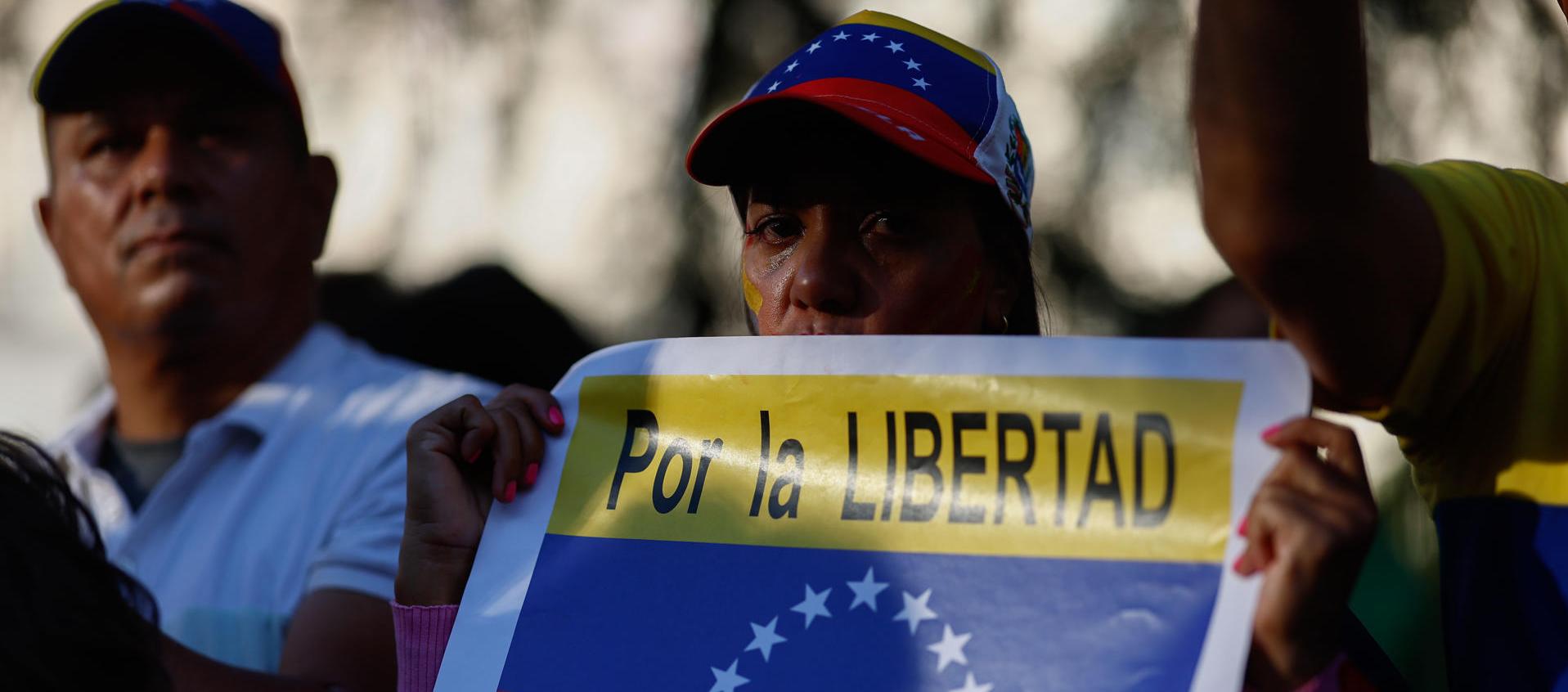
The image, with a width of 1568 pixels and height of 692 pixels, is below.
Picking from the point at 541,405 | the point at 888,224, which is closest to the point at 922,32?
the point at 888,224

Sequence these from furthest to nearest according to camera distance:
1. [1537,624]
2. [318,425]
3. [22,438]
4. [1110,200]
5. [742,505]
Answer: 1. [1110,200]
2. [318,425]
3. [22,438]
4. [742,505]
5. [1537,624]

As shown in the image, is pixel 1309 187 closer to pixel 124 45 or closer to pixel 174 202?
pixel 174 202

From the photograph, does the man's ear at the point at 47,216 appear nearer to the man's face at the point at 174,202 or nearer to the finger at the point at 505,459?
the man's face at the point at 174,202

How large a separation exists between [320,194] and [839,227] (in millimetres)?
1634

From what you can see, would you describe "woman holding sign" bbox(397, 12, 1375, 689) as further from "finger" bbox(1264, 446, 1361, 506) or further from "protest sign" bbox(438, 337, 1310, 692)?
"finger" bbox(1264, 446, 1361, 506)

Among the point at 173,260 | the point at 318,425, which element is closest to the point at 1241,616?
the point at 318,425

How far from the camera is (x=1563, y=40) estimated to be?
4.96 metres

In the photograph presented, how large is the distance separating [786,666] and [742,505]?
0.65 feet

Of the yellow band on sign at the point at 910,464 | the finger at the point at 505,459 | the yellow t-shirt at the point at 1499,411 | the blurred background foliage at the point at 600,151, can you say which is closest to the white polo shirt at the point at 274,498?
the finger at the point at 505,459

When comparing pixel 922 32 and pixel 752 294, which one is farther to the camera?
pixel 922 32

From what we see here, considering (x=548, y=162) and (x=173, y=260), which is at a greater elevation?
(x=173, y=260)

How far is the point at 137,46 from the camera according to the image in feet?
9.59

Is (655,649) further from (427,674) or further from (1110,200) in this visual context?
(1110,200)

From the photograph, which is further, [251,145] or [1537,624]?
[251,145]
